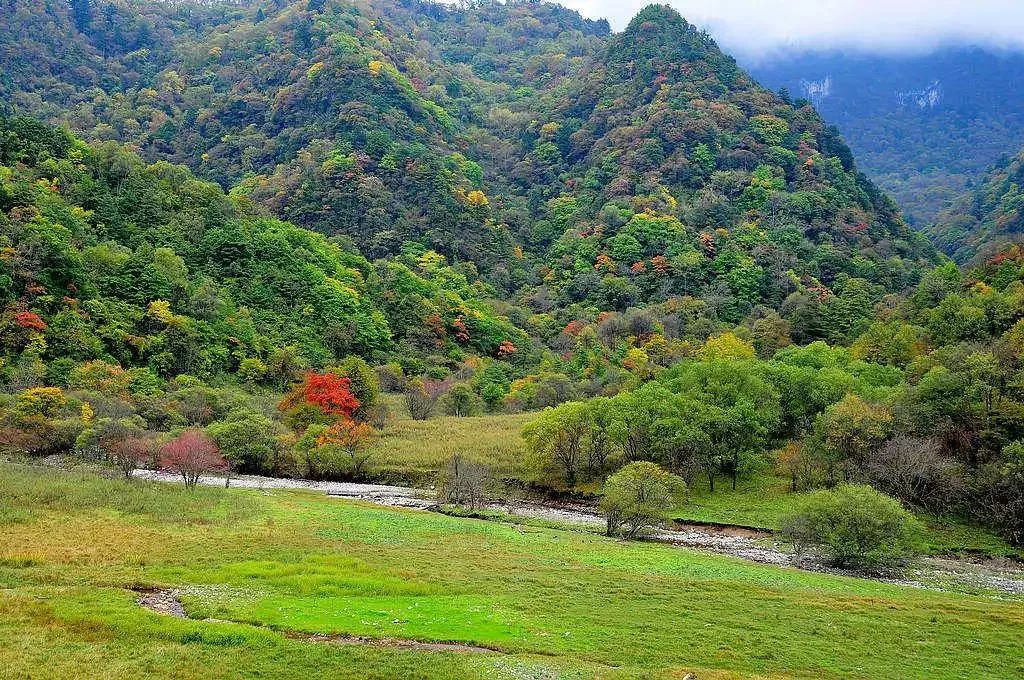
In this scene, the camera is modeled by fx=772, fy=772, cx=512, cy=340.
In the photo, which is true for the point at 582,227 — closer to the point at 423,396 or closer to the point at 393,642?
the point at 423,396

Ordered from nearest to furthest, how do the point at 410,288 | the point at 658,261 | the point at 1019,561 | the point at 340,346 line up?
the point at 1019,561
the point at 340,346
the point at 410,288
the point at 658,261

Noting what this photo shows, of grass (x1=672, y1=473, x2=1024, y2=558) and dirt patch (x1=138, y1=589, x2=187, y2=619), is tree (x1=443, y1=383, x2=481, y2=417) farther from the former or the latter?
dirt patch (x1=138, y1=589, x2=187, y2=619)

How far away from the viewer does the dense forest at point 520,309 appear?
234 feet

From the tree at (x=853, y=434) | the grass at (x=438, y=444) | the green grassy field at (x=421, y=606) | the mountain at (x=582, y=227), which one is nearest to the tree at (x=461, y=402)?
the grass at (x=438, y=444)

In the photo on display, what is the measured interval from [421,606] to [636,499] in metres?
26.0

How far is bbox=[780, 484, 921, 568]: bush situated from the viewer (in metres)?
49.8

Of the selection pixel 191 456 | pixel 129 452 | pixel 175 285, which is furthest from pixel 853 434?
pixel 175 285

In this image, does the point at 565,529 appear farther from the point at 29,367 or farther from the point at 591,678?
A: the point at 29,367

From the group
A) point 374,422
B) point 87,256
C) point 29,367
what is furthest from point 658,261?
point 29,367

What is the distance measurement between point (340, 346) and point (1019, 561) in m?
96.4

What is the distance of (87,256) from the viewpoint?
105m

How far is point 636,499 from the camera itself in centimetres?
5769

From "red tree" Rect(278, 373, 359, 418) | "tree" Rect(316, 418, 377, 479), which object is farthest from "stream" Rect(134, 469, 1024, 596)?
"red tree" Rect(278, 373, 359, 418)

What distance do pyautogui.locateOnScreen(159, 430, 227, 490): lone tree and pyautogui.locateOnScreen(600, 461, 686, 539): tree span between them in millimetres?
33678
